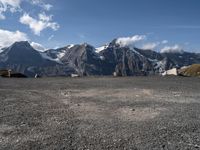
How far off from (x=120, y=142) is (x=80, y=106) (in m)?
7.52

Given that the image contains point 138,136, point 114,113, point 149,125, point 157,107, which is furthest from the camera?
point 157,107

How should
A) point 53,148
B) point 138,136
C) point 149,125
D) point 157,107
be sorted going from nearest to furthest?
1. point 53,148
2. point 138,136
3. point 149,125
4. point 157,107

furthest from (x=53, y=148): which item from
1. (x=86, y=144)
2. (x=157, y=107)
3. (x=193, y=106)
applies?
(x=193, y=106)

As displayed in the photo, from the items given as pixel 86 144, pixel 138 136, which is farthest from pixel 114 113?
pixel 86 144

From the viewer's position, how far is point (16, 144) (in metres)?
11.1

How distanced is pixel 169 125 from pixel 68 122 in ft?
14.4

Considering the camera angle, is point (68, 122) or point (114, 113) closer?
point (68, 122)

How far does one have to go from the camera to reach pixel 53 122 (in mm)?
14305

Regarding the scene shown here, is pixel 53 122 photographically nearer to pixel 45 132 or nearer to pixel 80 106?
pixel 45 132

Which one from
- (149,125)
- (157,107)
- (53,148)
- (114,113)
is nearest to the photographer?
(53,148)

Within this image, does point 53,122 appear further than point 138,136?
Answer: Yes

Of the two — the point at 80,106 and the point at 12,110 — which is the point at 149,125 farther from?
the point at 12,110

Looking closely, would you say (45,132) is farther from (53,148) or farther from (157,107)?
(157,107)

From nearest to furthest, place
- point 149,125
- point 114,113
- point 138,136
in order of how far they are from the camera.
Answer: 1. point 138,136
2. point 149,125
3. point 114,113
